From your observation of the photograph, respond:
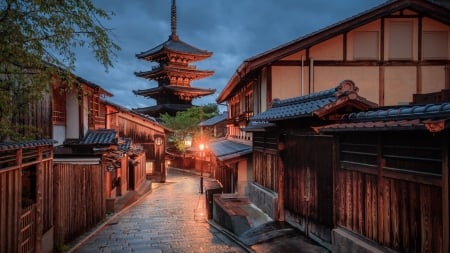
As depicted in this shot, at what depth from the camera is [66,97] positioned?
1681 cm

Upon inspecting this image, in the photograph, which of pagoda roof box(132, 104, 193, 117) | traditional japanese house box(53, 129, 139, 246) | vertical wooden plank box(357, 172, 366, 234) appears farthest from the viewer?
pagoda roof box(132, 104, 193, 117)

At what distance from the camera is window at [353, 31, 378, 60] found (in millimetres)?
13422

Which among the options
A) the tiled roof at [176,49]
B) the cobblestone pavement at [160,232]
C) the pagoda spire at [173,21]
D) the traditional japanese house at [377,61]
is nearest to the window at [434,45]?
the traditional japanese house at [377,61]

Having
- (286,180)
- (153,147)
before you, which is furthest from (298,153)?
(153,147)

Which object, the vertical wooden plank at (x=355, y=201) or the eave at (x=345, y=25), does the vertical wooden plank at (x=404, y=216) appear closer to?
the vertical wooden plank at (x=355, y=201)

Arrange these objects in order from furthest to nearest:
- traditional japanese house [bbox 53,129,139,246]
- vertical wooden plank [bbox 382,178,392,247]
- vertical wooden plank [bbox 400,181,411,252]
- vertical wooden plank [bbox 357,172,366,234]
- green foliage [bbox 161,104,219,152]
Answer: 1. green foliage [bbox 161,104,219,152]
2. traditional japanese house [bbox 53,129,139,246]
3. vertical wooden plank [bbox 357,172,366,234]
4. vertical wooden plank [bbox 382,178,392,247]
5. vertical wooden plank [bbox 400,181,411,252]

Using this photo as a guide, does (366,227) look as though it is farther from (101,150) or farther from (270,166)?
(101,150)

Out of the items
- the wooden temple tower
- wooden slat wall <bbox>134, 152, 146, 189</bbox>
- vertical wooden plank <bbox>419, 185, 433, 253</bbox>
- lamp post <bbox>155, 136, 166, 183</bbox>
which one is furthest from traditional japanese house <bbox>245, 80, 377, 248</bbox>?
the wooden temple tower

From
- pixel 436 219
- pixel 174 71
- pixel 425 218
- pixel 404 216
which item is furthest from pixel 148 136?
pixel 436 219

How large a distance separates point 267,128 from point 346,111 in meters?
4.53

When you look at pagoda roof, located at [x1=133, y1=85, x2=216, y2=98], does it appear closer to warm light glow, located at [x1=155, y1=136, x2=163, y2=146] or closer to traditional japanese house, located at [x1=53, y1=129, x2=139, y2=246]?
warm light glow, located at [x1=155, y1=136, x2=163, y2=146]

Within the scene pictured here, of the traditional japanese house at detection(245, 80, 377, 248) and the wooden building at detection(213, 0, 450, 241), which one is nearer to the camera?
the traditional japanese house at detection(245, 80, 377, 248)

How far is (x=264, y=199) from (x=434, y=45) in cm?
926

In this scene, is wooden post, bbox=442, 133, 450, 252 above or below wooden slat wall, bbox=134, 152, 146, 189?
above
